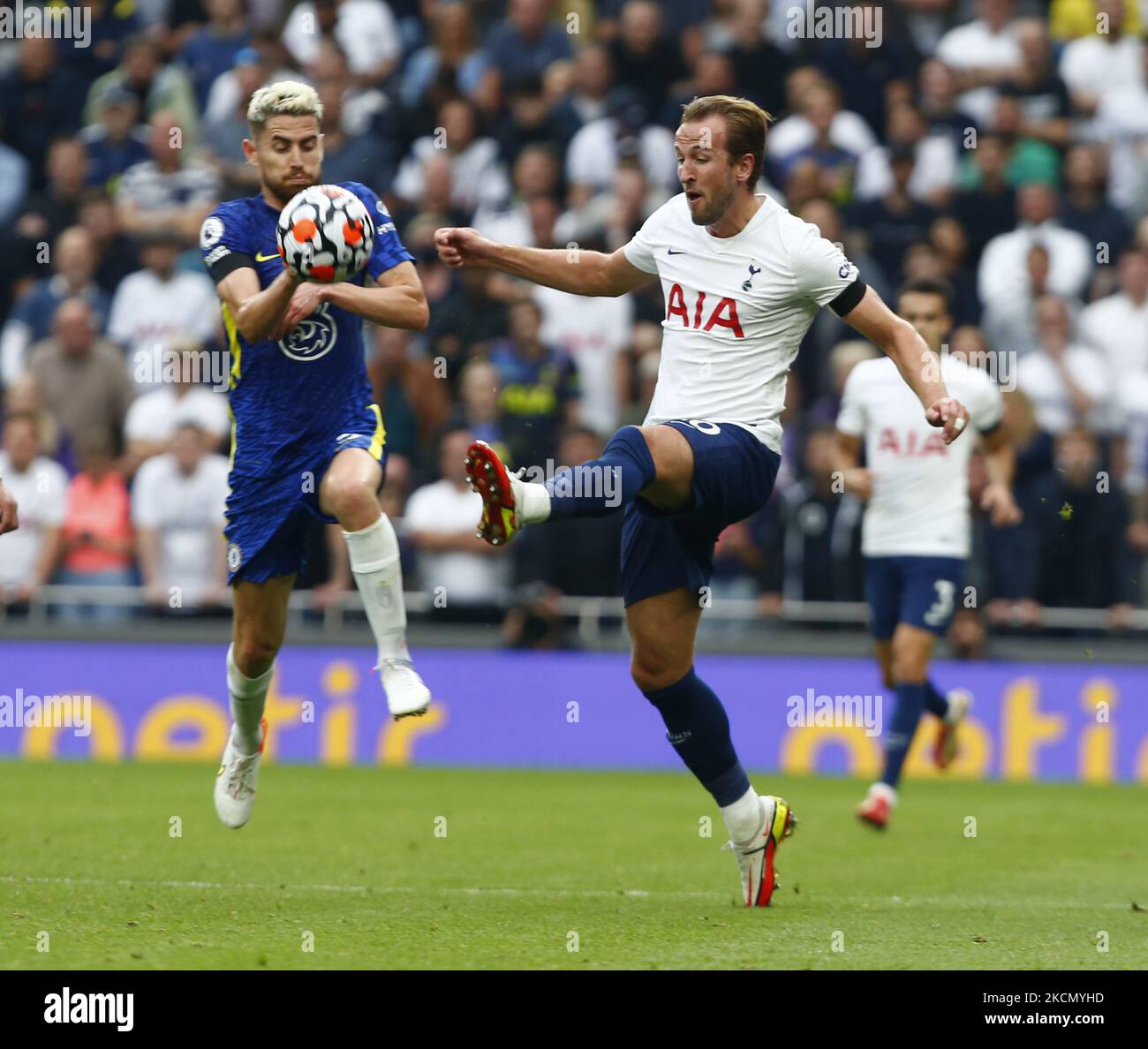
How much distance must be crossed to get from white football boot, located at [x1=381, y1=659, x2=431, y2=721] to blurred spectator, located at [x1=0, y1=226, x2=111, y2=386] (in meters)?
9.88

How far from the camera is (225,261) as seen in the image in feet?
27.1

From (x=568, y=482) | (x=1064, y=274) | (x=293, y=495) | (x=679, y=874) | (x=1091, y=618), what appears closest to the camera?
(x=568, y=482)

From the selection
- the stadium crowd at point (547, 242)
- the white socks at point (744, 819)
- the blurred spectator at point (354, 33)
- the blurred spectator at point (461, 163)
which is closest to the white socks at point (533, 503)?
the white socks at point (744, 819)

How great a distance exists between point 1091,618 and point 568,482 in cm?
875

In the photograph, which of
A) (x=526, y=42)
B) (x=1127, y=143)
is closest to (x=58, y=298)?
(x=526, y=42)

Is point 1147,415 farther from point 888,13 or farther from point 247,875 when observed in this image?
point 247,875

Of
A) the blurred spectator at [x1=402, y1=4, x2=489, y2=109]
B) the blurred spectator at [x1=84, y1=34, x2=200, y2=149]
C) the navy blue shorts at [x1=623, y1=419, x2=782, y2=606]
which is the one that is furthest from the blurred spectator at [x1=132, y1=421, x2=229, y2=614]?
the navy blue shorts at [x1=623, y1=419, x2=782, y2=606]

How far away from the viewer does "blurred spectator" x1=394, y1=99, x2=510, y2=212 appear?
17.2 meters

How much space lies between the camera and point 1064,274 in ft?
54.0

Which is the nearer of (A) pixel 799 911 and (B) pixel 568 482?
(B) pixel 568 482

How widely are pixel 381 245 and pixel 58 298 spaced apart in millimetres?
9683

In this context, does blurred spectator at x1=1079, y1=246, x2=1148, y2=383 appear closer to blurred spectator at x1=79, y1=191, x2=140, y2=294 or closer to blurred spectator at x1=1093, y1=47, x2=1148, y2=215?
blurred spectator at x1=1093, y1=47, x2=1148, y2=215

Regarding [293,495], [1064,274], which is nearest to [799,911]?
[293,495]

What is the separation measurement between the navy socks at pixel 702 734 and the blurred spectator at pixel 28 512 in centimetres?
859
